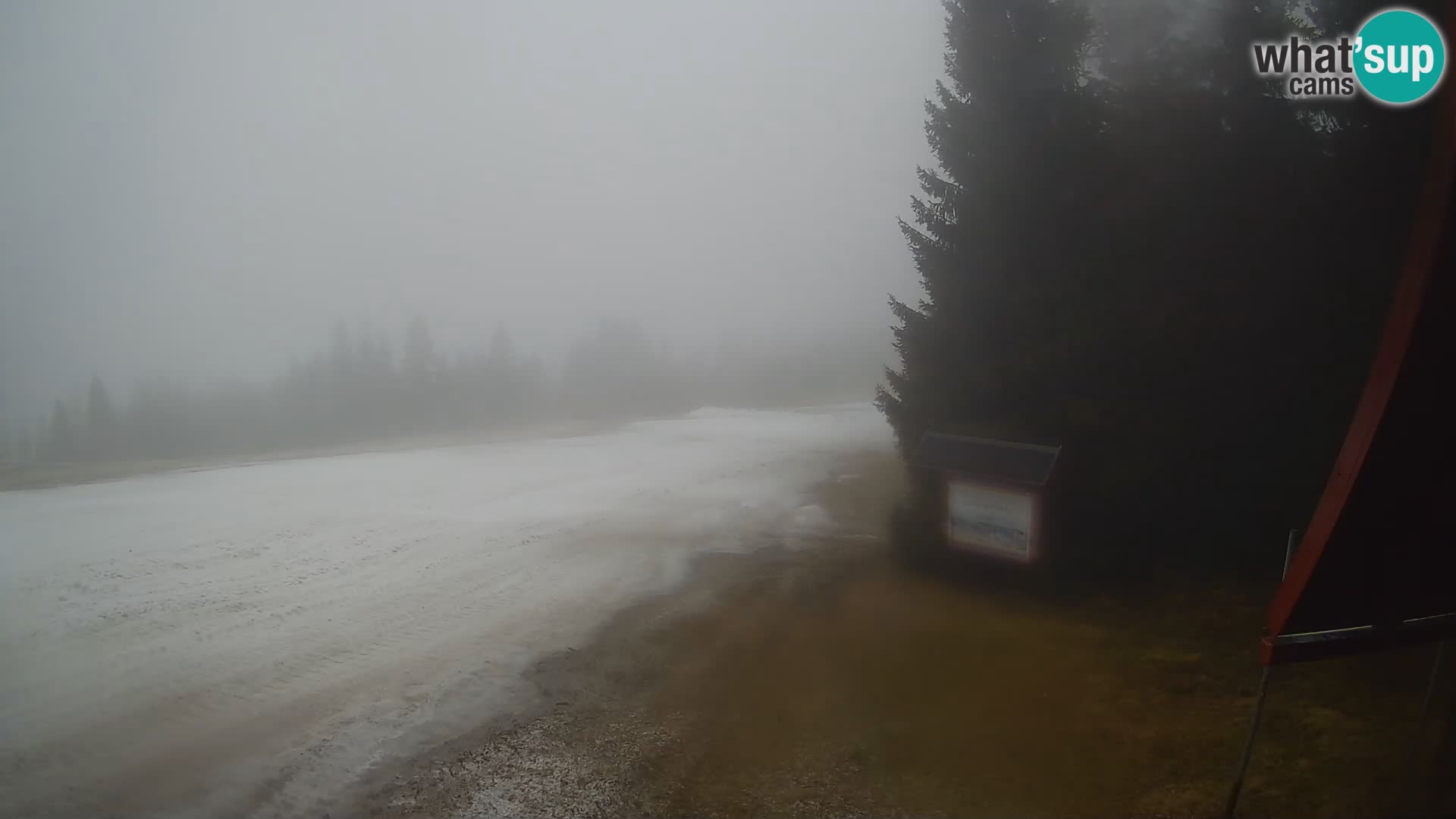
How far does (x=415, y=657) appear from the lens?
24.5 feet

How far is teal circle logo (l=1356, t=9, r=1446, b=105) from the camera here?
4.64m

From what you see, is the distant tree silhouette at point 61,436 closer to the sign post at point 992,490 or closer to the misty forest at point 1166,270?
the sign post at point 992,490

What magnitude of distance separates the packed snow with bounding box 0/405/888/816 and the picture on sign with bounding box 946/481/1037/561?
3.93 meters

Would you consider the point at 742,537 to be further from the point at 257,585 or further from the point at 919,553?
the point at 257,585

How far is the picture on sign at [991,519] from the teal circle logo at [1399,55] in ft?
16.1

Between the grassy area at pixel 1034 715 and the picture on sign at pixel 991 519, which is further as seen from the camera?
the picture on sign at pixel 991 519

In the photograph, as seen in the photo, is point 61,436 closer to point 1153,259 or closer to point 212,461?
point 212,461

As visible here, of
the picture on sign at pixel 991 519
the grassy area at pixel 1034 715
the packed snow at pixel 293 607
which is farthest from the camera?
the picture on sign at pixel 991 519

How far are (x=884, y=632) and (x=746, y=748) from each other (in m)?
2.78

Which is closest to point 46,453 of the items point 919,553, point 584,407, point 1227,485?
point 584,407

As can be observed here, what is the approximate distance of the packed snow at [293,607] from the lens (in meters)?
5.55

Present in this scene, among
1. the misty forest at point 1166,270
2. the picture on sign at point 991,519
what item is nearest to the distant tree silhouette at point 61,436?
the picture on sign at point 991,519

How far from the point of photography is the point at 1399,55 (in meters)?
4.69

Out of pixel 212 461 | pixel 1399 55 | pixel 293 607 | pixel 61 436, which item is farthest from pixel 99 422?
pixel 1399 55
